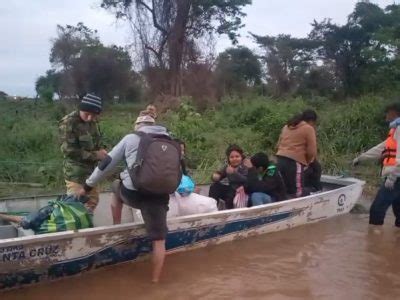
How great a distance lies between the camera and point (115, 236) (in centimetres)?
450

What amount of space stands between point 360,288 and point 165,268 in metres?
1.80

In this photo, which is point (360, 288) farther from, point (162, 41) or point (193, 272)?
point (162, 41)

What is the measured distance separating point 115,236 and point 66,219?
0.45 m

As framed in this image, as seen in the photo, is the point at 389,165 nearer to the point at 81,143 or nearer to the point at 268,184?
the point at 268,184

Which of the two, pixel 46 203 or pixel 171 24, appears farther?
pixel 171 24

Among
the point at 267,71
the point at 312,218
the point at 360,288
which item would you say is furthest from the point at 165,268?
the point at 267,71

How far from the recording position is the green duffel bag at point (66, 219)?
4.41m

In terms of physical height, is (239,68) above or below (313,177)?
above

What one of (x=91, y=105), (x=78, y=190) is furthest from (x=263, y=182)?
(x=91, y=105)

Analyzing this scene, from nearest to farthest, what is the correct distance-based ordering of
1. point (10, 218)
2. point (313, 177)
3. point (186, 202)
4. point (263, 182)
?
point (10, 218) → point (186, 202) → point (263, 182) → point (313, 177)

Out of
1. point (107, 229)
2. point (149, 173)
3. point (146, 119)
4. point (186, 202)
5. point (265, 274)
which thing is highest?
point (146, 119)

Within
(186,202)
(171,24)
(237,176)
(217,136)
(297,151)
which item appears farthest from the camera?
(171,24)

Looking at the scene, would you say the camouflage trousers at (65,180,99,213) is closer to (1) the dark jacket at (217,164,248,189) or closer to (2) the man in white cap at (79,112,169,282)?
(2) the man in white cap at (79,112,169,282)

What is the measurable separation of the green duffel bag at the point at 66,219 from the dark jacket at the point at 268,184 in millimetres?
2136
